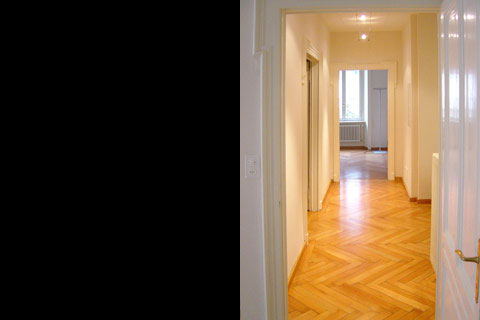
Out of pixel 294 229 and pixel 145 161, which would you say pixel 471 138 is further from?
pixel 294 229

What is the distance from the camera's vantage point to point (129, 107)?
0.13 metres

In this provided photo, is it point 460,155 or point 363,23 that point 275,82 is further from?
point 363,23

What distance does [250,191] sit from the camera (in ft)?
7.31

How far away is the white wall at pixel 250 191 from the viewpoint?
2135 millimetres

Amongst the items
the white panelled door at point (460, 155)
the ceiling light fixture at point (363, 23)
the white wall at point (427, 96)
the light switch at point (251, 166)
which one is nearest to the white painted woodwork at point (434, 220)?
the white panelled door at point (460, 155)

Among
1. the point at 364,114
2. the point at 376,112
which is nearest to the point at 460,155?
the point at 376,112

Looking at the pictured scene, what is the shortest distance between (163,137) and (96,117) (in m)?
0.04

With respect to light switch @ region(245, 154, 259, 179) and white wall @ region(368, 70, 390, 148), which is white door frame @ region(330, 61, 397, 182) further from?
white wall @ region(368, 70, 390, 148)

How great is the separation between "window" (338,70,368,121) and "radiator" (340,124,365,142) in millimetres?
355

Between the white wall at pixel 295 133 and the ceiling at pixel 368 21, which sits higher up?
the ceiling at pixel 368 21

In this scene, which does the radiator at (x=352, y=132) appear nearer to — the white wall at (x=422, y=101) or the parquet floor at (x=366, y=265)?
the white wall at (x=422, y=101)

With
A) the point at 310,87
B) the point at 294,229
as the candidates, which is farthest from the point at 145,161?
the point at 310,87

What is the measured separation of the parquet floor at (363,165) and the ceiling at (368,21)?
2.82 meters

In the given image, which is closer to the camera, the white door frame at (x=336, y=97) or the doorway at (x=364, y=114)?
the white door frame at (x=336, y=97)
